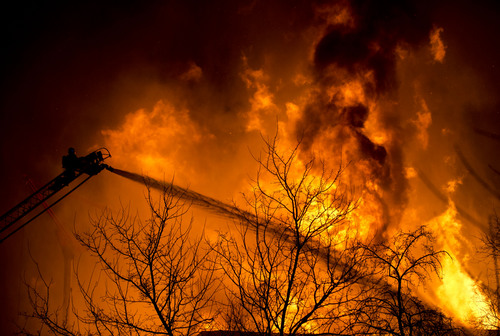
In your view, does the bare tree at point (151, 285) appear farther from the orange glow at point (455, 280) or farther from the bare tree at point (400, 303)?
the orange glow at point (455, 280)

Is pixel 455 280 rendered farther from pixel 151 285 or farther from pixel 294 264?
pixel 151 285

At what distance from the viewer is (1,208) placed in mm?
31766

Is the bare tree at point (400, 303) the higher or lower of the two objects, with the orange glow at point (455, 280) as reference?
lower

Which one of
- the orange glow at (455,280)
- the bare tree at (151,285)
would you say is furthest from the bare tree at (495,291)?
the bare tree at (151,285)

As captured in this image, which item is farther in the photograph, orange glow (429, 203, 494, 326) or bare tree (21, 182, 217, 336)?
orange glow (429, 203, 494, 326)

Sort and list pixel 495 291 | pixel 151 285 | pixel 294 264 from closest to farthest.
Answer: pixel 294 264, pixel 151 285, pixel 495 291

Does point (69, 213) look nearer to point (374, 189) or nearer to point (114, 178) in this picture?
point (114, 178)

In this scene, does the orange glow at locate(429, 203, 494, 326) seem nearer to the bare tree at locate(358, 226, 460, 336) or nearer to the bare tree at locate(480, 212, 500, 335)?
the bare tree at locate(480, 212, 500, 335)

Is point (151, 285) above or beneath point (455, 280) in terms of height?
beneath

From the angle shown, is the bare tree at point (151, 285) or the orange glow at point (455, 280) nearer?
the bare tree at point (151, 285)

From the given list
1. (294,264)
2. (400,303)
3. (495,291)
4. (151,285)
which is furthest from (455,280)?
(151,285)

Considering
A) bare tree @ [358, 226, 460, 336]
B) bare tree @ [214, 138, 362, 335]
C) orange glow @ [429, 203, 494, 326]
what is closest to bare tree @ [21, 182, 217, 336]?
bare tree @ [214, 138, 362, 335]

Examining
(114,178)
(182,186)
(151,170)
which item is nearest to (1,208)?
(114,178)

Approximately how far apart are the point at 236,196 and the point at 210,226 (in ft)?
11.3
